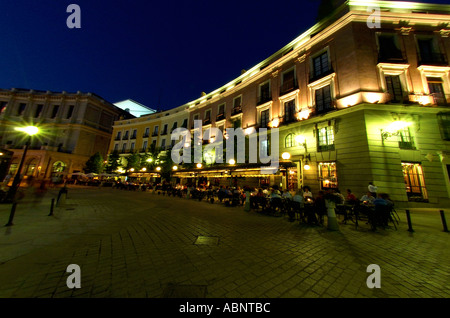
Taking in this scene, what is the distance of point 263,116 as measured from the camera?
61.9 ft

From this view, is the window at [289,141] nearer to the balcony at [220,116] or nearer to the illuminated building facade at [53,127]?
the balcony at [220,116]

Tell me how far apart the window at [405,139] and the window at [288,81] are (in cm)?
904

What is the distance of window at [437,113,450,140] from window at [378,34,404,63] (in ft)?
16.1

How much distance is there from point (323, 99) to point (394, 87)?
4.57 m

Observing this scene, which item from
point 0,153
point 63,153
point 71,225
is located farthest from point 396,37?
point 63,153

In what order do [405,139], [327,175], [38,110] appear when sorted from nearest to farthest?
[405,139] → [327,175] → [38,110]

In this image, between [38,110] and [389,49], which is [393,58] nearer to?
[389,49]

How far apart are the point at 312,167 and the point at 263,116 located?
8.55m

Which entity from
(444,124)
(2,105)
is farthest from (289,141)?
(2,105)

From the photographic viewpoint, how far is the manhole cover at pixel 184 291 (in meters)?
2.22

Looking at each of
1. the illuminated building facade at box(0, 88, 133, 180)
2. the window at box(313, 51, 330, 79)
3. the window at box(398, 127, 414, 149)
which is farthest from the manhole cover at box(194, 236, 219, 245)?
the illuminated building facade at box(0, 88, 133, 180)

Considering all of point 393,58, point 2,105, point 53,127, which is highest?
point 2,105

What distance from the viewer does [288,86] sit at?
16844 mm
